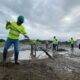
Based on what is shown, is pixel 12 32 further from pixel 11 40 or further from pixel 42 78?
pixel 42 78

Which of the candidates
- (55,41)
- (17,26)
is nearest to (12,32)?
(17,26)

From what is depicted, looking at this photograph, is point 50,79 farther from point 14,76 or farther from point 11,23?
point 11,23

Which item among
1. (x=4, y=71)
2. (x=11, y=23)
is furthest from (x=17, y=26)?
(x=4, y=71)

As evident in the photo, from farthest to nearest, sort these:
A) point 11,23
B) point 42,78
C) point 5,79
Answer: point 11,23 < point 42,78 < point 5,79

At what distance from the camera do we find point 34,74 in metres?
7.96

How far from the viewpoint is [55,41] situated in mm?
30172

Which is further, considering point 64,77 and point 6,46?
point 6,46

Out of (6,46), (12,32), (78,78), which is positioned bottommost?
(78,78)

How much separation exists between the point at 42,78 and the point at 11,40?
2.78 meters

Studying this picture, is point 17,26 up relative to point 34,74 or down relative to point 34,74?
up

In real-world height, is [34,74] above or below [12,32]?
below

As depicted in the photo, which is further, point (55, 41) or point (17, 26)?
point (55, 41)

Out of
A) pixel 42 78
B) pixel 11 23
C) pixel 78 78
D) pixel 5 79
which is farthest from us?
pixel 11 23

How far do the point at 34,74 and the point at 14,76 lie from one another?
0.90m
